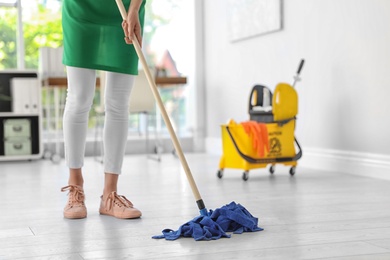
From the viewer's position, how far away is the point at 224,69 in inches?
215

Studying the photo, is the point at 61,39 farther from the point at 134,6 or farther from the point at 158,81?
the point at 134,6

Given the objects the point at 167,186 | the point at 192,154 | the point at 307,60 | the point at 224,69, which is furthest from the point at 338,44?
the point at 192,154

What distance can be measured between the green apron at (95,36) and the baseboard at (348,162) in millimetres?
1700

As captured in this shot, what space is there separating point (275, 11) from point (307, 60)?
1.62ft

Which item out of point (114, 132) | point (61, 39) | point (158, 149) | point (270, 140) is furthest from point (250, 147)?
point (61, 39)

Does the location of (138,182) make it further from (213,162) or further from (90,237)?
(90,237)

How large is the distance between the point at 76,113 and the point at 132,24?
1.26ft

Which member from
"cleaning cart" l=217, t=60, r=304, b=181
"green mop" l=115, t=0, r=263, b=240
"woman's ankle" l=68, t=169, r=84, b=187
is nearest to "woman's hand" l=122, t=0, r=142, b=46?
"green mop" l=115, t=0, r=263, b=240

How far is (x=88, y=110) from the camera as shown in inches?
92.9

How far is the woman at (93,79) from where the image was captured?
2.31 m

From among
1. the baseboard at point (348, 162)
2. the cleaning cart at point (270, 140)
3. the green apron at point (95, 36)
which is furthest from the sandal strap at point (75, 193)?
the baseboard at point (348, 162)

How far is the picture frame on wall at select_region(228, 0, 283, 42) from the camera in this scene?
175 inches

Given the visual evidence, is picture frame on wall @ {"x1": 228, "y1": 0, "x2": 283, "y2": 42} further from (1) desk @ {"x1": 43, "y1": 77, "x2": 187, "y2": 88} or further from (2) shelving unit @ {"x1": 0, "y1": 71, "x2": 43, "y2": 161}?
(2) shelving unit @ {"x1": 0, "y1": 71, "x2": 43, "y2": 161}

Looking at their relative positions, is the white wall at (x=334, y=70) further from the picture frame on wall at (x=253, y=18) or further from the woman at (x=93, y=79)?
the woman at (x=93, y=79)
